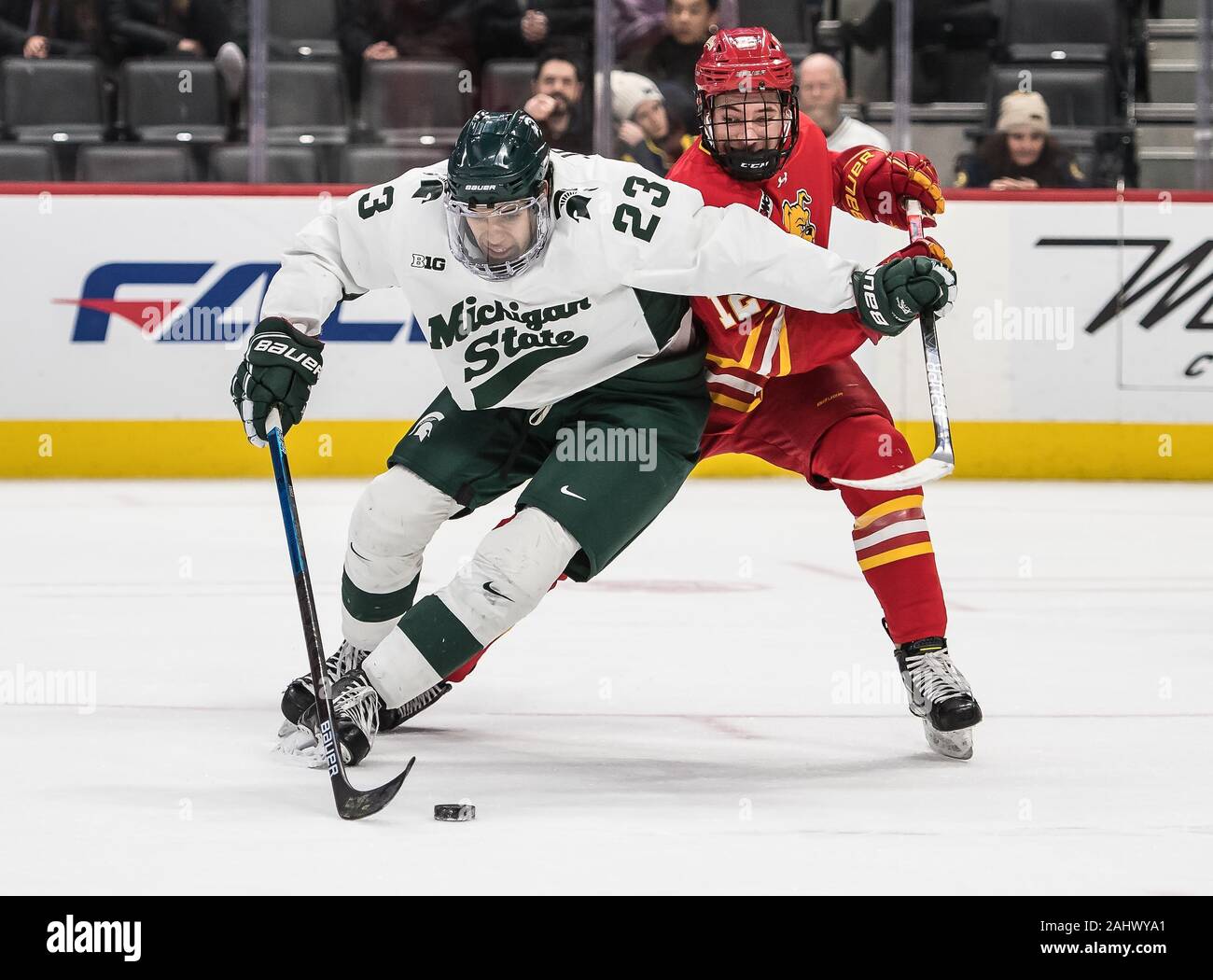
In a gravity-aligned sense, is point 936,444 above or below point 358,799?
above

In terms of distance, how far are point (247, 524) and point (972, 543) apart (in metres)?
2.31

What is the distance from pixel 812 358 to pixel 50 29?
5184 millimetres

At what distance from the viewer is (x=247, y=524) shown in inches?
238

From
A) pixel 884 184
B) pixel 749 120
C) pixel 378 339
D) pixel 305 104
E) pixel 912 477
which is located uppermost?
pixel 305 104

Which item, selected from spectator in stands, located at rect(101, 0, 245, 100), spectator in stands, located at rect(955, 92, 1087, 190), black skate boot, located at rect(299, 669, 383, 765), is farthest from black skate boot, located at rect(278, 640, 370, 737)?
spectator in stands, located at rect(955, 92, 1087, 190)

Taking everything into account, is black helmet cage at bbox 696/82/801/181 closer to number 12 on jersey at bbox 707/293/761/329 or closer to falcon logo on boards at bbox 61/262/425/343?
number 12 on jersey at bbox 707/293/761/329

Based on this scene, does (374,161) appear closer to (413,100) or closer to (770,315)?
(413,100)

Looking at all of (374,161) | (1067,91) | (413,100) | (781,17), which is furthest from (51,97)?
(1067,91)

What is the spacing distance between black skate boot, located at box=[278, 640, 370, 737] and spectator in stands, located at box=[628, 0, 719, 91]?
436cm

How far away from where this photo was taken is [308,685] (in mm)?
3215

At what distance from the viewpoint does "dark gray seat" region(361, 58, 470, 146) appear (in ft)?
24.1

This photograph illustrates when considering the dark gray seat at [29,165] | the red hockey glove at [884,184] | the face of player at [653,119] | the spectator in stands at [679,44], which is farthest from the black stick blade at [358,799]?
the dark gray seat at [29,165]

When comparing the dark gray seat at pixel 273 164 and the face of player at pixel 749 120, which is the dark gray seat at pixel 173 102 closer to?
the dark gray seat at pixel 273 164
